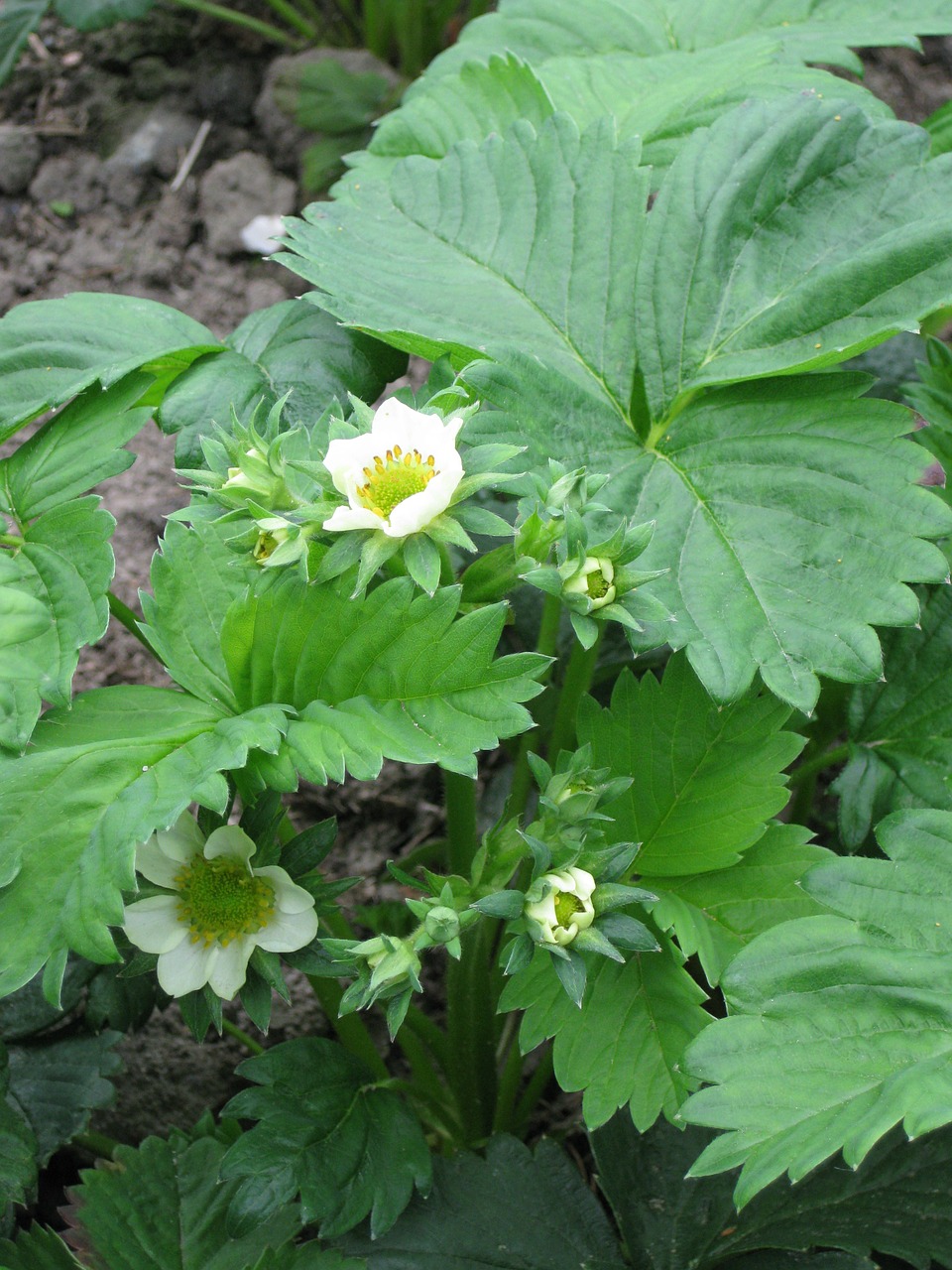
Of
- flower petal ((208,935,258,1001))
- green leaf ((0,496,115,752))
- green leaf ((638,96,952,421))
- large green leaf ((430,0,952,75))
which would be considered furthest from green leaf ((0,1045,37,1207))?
large green leaf ((430,0,952,75))

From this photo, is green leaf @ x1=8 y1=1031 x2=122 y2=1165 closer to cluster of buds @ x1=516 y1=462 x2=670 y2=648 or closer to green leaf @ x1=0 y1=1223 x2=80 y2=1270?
green leaf @ x1=0 y1=1223 x2=80 y2=1270

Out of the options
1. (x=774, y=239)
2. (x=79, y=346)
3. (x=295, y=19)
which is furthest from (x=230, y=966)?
(x=295, y=19)

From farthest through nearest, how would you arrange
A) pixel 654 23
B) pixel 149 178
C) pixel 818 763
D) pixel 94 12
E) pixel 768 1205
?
pixel 149 178 → pixel 94 12 → pixel 654 23 → pixel 818 763 → pixel 768 1205

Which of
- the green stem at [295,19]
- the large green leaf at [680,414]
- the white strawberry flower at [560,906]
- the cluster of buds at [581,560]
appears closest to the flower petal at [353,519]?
the cluster of buds at [581,560]

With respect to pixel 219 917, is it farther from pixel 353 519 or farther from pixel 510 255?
pixel 510 255

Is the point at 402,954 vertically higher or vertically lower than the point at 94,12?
lower

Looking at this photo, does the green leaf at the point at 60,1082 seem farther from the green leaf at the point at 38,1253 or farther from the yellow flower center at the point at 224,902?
the yellow flower center at the point at 224,902
